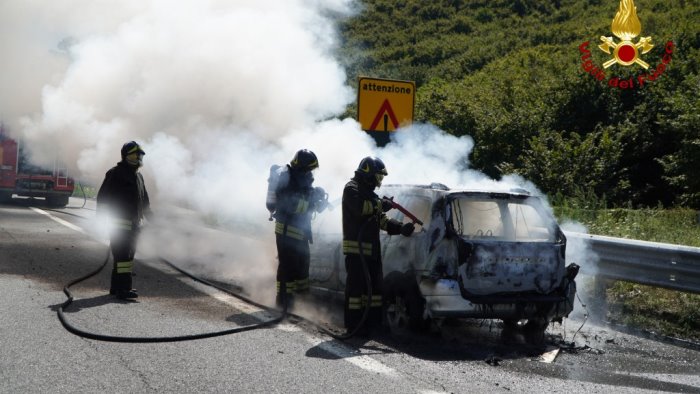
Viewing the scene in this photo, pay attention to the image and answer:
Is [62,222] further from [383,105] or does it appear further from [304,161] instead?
[304,161]

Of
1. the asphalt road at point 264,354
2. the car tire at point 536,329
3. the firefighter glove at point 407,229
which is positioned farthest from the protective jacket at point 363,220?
the car tire at point 536,329

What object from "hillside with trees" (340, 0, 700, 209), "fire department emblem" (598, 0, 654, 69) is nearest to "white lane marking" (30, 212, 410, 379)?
"hillside with trees" (340, 0, 700, 209)

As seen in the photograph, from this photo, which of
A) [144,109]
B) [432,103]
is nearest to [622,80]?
[432,103]

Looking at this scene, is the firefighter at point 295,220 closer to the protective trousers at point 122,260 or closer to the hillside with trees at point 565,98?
the protective trousers at point 122,260

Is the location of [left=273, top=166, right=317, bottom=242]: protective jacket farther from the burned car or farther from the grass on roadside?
the grass on roadside

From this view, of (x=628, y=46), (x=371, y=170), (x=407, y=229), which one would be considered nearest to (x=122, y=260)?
(x=371, y=170)

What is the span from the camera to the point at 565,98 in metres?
29.9

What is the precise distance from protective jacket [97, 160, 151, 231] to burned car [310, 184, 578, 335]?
11.0 ft

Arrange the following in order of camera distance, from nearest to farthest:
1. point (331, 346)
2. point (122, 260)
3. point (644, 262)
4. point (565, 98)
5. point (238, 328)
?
point (331, 346)
point (238, 328)
point (644, 262)
point (122, 260)
point (565, 98)

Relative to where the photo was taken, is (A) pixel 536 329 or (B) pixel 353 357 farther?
(A) pixel 536 329

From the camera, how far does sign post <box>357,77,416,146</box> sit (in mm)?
11242

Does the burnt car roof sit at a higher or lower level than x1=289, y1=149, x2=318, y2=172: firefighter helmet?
lower

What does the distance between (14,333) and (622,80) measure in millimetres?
26495

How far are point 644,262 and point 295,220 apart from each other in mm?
3592
